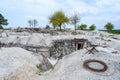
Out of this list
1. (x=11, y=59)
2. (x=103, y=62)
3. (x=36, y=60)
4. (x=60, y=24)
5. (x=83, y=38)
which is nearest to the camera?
(x=103, y=62)

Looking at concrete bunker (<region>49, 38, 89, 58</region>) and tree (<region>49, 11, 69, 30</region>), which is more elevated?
tree (<region>49, 11, 69, 30</region>)

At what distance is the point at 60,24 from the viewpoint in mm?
61781

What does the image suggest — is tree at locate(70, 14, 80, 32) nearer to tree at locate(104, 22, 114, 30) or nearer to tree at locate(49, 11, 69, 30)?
tree at locate(49, 11, 69, 30)

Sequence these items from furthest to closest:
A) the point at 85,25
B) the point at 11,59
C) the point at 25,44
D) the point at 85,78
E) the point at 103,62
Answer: the point at 85,25
the point at 25,44
the point at 11,59
the point at 103,62
the point at 85,78

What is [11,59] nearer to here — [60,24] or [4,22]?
[60,24]

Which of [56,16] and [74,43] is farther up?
[56,16]

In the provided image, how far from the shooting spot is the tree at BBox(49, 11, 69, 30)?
6156 centimetres

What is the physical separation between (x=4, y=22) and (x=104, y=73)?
58.3m

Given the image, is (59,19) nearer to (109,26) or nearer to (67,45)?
(109,26)

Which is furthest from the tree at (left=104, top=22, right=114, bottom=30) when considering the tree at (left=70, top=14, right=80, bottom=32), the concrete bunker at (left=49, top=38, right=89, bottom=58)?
the concrete bunker at (left=49, top=38, right=89, bottom=58)

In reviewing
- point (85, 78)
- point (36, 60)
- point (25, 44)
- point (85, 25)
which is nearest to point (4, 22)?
point (85, 25)

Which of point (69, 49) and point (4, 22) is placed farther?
point (4, 22)

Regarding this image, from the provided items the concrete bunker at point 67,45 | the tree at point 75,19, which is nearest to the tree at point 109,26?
the tree at point 75,19

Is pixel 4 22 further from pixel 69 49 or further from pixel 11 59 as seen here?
pixel 11 59
